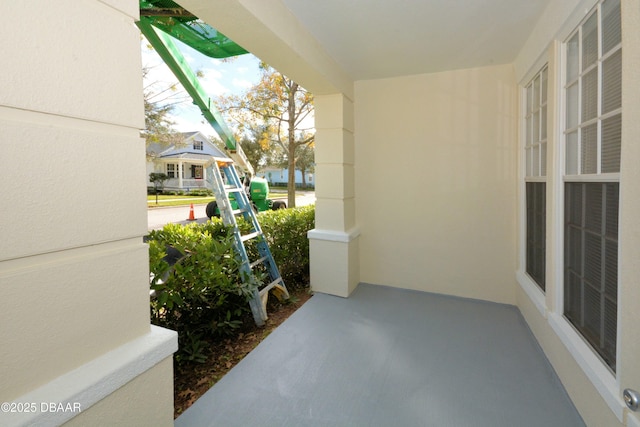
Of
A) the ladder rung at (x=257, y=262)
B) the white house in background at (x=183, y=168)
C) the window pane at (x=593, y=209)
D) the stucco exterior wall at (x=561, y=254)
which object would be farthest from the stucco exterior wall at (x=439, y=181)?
the white house in background at (x=183, y=168)

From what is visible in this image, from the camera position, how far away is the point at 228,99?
26.9 ft

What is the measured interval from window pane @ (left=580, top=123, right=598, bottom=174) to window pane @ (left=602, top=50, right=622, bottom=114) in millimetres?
166

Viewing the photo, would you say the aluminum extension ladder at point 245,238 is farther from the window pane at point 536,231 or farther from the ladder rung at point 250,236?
the window pane at point 536,231

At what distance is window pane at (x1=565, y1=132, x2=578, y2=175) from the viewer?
77.1 inches

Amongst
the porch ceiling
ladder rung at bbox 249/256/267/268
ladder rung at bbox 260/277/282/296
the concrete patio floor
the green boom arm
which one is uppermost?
the green boom arm

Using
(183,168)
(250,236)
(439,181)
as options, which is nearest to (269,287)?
(250,236)

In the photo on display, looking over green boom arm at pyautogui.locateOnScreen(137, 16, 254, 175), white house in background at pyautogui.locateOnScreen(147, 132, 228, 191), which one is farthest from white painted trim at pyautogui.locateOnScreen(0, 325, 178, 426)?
white house in background at pyautogui.locateOnScreen(147, 132, 228, 191)

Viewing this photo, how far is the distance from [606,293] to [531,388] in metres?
0.86

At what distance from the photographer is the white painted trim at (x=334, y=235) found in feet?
11.7

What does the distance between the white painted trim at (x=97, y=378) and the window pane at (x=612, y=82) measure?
2.33 metres

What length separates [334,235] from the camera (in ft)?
11.9

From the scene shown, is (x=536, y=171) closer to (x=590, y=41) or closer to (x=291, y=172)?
(x=590, y=41)

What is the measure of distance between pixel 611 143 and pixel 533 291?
1593 mm

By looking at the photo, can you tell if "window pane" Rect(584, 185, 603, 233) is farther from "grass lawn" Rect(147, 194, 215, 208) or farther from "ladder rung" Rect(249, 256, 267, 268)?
"grass lawn" Rect(147, 194, 215, 208)
